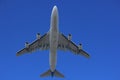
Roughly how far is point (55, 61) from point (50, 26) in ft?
23.4

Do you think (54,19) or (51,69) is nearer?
(54,19)

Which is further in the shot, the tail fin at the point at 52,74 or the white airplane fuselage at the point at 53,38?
the tail fin at the point at 52,74

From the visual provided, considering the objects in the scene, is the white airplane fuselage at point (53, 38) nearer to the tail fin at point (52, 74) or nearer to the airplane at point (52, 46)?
the airplane at point (52, 46)

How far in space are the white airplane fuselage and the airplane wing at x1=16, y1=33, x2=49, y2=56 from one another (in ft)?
9.82

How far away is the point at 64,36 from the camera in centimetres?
9475

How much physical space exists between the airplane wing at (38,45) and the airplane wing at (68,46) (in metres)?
2.33

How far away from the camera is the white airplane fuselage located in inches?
3452

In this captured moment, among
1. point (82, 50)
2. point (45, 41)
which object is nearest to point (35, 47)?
point (45, 41)

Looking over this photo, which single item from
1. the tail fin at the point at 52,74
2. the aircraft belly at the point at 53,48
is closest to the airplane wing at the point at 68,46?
the aircraft belly at the point at 53,48

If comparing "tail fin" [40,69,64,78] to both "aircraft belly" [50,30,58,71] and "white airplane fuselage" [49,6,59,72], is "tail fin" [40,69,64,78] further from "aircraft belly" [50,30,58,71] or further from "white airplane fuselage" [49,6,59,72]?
"aircraft belly" [50,30,58,71]

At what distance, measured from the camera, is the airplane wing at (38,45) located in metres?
94.8

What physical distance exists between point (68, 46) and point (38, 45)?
17.3 feet

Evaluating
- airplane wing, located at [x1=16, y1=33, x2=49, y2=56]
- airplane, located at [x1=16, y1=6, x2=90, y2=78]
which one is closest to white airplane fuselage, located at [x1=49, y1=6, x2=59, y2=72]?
airplane, located at [x1=16, y1=6, x2=90, y2=78]

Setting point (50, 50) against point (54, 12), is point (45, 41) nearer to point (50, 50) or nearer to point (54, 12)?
point (50, 50)
